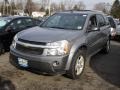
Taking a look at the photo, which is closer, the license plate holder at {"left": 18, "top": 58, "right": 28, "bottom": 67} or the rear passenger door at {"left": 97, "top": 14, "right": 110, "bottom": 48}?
the license plate holder at {"left": 18, "top": 58, "right": 28, "bottom": 67}

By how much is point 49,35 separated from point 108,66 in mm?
2620

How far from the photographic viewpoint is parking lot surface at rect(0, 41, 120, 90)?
223 inches

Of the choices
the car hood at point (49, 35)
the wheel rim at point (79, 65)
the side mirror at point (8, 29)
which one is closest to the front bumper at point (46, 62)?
the car hood at point (49, 35)

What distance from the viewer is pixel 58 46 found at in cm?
567

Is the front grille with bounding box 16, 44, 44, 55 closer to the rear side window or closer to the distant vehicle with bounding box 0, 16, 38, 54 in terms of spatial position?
the distant vehicle with bounding box 0, 16, 38, 54

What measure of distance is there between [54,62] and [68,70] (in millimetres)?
502

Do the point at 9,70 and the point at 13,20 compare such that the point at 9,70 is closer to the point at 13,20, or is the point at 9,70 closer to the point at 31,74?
the point at 31,74

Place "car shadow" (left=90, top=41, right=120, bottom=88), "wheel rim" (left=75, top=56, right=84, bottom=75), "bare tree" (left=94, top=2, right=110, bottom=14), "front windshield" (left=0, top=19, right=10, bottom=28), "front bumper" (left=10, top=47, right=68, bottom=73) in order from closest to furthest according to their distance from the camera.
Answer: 1. "front bumper" (left=10, top=47, right=68, bottom=73)
2. "wheel rim" (left=75, top=56, right=84, bottom=75)
3. "car shadow" (left=90, top=41, right=120, bottom=88)
4. "front windshield" (left=0, top=19, right=10, bottom=28)
5. "bare tree" (left=94, top=2, right=110, bottom=14)

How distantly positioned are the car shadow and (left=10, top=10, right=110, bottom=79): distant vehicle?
0.64 meters

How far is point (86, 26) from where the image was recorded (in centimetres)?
680

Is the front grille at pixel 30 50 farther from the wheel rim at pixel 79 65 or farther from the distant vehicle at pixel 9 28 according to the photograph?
the distant vehicle at pixel 9 28

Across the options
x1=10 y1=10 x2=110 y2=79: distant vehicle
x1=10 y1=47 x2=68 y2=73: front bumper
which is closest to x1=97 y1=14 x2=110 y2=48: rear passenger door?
x1=10 y1=10 x2=110 y2=79: distant vehicle

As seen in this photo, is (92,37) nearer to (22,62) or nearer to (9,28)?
(22,62)

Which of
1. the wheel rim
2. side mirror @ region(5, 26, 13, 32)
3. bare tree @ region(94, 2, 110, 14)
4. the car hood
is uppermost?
the car hood
